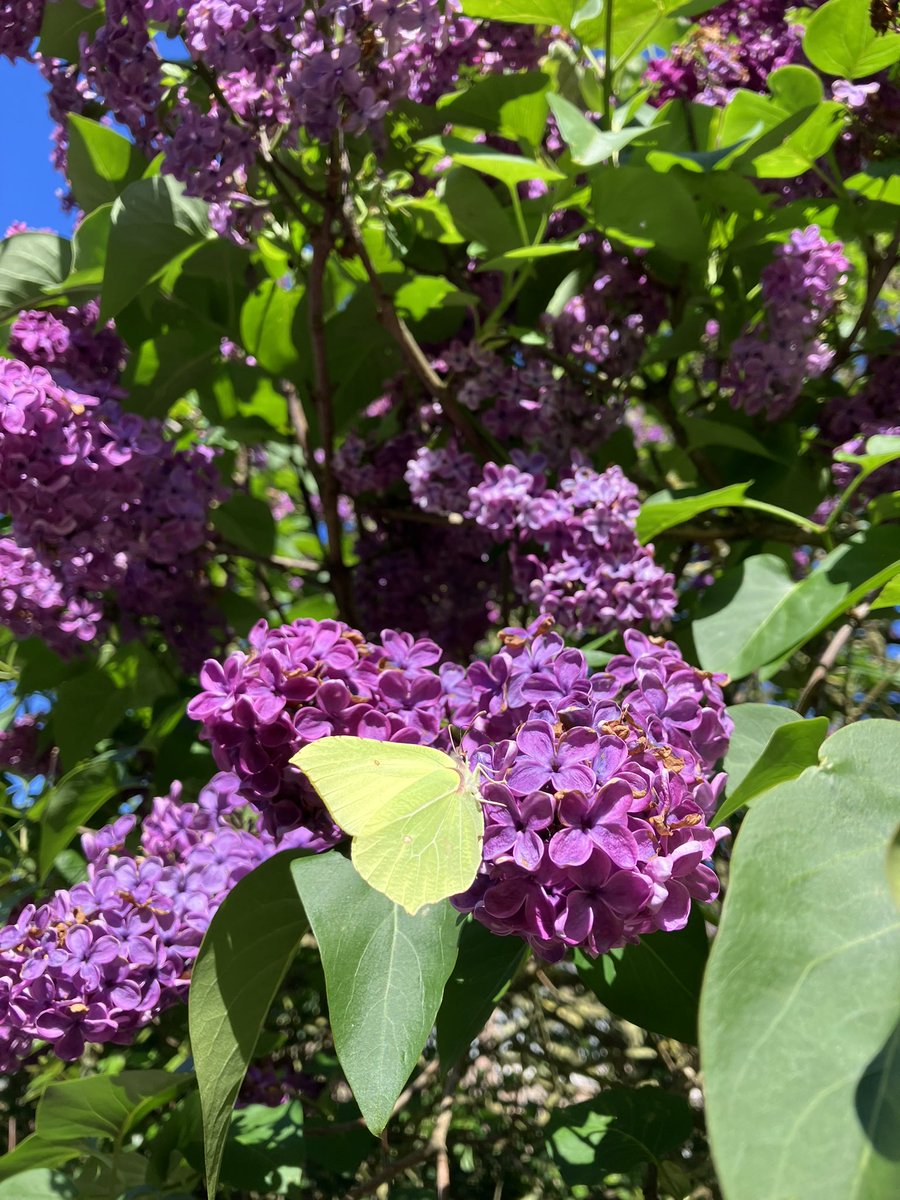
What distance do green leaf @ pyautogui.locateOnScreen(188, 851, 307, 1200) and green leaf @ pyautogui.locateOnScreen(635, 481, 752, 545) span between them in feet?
2.05

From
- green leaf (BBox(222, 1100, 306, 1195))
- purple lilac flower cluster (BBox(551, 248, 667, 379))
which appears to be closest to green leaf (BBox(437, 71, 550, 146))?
purple lilac flower cluster (BBox(551, 248, 667, 379))

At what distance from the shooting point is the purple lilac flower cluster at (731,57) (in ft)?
5.31

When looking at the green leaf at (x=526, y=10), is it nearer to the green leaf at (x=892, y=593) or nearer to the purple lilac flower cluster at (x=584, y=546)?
the purple lilac flower cluster at (x=584, y=546)

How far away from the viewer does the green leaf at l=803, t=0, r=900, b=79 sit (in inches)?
51.3

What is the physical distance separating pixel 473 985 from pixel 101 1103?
17.2 inches

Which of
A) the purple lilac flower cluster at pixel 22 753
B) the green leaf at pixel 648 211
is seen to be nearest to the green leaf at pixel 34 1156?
the purple lilac flower cluster at pixel 22 753

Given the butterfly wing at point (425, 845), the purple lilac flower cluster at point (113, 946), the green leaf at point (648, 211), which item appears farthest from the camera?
the green leaf at point (648, 211)

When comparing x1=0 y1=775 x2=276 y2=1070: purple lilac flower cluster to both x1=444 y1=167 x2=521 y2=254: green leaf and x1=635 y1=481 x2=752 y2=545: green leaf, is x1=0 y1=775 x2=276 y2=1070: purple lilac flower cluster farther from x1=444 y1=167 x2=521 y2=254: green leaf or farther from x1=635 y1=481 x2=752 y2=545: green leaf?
x1=444 y1=167 x2=521 y2=254: green leaf

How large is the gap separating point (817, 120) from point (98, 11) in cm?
98

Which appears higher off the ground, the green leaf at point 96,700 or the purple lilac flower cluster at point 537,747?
the green leaf at point 96,700

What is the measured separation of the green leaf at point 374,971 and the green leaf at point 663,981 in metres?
0.22

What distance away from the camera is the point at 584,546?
1.30m

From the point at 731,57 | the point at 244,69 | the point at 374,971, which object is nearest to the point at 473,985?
the point at 374,971

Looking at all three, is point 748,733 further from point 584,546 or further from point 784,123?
point 784,123
